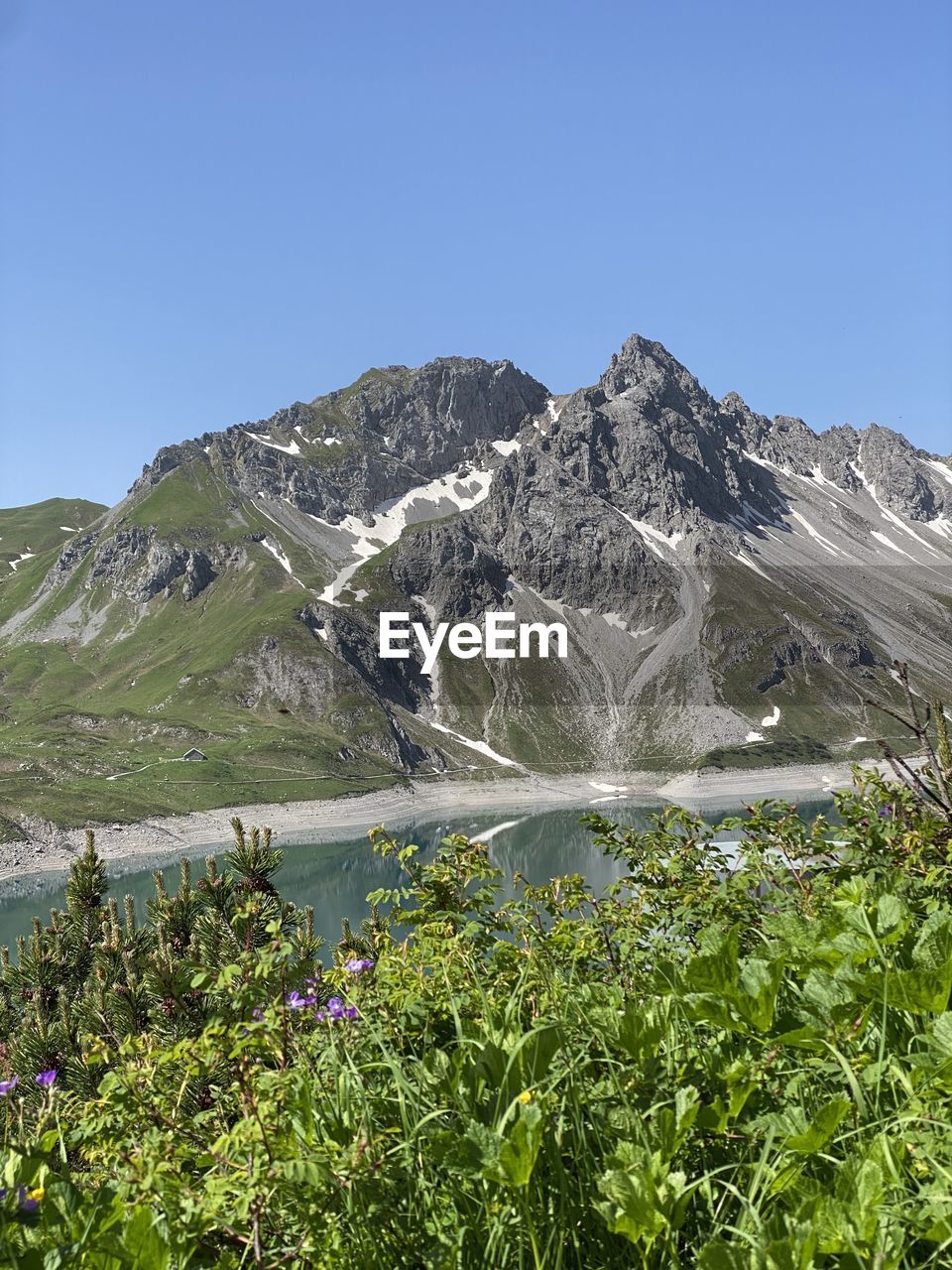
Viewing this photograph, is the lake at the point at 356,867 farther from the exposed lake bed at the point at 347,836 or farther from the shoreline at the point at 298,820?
the shoreline at the point at 298,820

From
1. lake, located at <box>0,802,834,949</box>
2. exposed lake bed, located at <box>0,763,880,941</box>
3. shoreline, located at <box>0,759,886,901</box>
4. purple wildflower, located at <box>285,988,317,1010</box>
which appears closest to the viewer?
purple wildflower, located at <box>285,988,317,1010</box>

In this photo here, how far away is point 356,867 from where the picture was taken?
117m

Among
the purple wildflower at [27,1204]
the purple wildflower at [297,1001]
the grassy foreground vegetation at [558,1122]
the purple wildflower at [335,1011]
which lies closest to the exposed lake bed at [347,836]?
the purple wildflower at [297,1001]

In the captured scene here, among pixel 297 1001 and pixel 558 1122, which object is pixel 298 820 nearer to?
pixel 297 1001

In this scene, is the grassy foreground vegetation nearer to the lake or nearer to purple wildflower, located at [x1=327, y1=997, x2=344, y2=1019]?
purple wildflower, located at [x1=327, y1=997, x2=344, y2=1019]

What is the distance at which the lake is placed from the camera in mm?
91375

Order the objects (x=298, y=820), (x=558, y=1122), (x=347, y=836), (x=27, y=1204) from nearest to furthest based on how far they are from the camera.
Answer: (x=27, y=1204), (x=558, y=1122), (x=347, y=836), (x=298, y=820)

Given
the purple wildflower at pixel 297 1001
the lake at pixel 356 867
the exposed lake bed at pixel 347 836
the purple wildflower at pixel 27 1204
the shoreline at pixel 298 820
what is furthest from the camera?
the shoreline at pixel 298 820

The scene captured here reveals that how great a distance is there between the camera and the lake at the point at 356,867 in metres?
91.4

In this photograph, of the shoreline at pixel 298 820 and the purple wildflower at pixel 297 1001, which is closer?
the purple wildflower at pixel 297 1001

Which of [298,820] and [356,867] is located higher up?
[298,820]

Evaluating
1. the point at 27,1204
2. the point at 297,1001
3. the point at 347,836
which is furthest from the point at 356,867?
the point at 27,1204

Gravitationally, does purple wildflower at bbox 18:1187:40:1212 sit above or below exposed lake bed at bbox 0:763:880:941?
above

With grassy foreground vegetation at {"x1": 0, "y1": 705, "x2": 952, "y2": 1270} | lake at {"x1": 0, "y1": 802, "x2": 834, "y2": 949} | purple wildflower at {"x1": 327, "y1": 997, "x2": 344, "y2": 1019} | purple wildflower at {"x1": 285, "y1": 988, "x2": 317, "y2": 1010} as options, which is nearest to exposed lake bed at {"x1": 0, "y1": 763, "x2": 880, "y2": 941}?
lake at {"x1": 0, "y1": 802, "x2": 834, "y2": 949}
